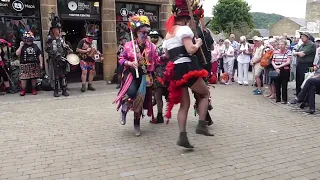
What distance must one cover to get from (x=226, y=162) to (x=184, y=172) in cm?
62

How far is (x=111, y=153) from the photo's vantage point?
175 inches

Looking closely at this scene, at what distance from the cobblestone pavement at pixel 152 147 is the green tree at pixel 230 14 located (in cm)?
5387

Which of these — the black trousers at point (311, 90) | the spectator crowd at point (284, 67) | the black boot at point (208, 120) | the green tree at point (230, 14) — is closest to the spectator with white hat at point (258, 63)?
the spectator crowd at point (284, 67)

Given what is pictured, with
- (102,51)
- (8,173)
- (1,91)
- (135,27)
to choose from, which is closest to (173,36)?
(135,27)

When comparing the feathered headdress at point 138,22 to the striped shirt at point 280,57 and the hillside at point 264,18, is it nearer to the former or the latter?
the striped shirt at point 280,57

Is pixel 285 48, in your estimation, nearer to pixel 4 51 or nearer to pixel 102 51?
A: pixel 102 51

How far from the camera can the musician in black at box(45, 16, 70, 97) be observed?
8.85 meters

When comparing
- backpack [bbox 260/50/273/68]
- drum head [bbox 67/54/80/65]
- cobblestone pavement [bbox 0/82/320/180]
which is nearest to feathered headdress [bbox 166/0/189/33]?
cobblestone pavement [bbox 0/82/320/180]

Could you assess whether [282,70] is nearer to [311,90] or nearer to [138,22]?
[311,90]

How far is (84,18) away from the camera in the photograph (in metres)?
11.3

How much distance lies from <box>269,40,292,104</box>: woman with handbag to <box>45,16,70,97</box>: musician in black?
558 cm

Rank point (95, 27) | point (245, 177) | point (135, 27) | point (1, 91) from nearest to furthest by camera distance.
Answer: point (245, 177) < point (135, 27) < point (1, 91) < point (95, 27)

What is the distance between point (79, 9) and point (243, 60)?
6.01 metres

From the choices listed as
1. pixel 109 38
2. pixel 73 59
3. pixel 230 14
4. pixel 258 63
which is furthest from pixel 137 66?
pixel 230 14
